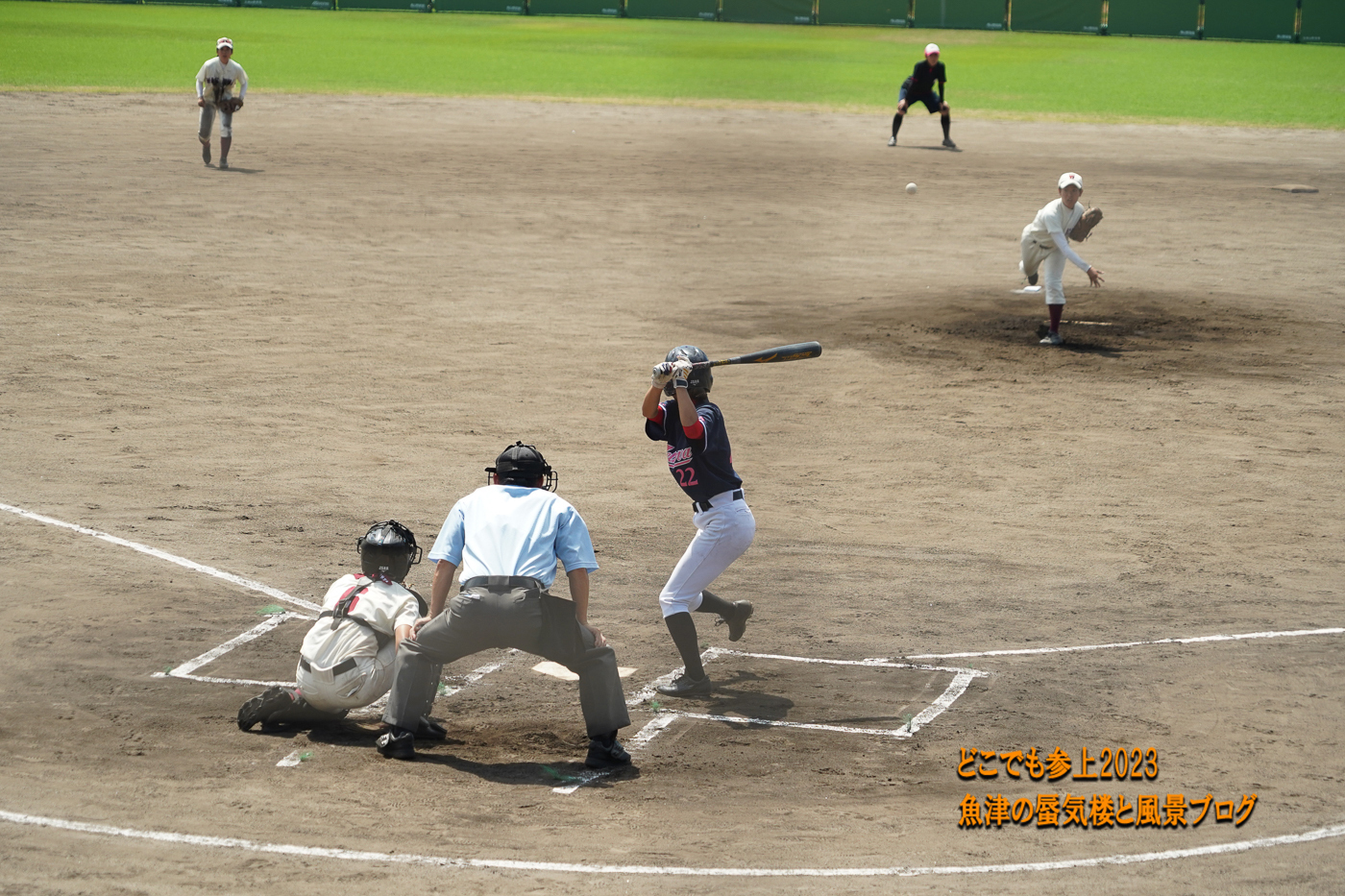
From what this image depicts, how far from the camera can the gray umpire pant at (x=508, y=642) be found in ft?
21.9

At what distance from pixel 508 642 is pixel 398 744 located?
2.34 feet

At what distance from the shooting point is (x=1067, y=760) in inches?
268

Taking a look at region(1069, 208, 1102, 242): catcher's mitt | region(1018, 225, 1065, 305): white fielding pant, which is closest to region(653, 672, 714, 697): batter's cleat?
region(1018, 225, 1065, 305): white fielding pant

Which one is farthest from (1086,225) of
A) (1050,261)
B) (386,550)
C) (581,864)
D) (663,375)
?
(581,864)

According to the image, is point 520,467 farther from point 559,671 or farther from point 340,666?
point 559,671

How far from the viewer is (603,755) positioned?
665cm

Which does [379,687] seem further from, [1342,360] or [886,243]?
[886,243]

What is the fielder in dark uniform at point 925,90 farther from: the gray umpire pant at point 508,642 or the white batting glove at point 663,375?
the gray umpire pant at point 508,642

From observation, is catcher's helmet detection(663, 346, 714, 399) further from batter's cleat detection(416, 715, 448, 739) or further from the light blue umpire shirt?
batter's cleat detection(416, 715, 448, 739)

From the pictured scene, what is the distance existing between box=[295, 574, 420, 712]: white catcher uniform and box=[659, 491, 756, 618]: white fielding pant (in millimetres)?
1544

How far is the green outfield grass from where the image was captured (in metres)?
37.4

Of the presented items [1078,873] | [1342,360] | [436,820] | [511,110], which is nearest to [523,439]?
[436,820]

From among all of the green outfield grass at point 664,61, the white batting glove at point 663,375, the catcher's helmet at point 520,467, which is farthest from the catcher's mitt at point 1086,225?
the green outfield grass at point 664,61

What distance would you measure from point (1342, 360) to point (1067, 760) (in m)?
10.5
